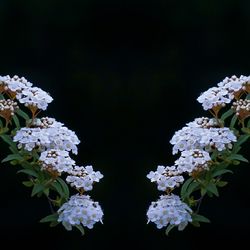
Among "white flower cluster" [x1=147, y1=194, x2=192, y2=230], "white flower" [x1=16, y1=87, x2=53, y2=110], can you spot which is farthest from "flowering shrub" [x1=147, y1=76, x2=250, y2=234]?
"white flower" [x1=16, y1=87, x2=53, y2=110]

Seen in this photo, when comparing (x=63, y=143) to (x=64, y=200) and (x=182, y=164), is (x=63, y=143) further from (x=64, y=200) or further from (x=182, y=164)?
(x=182, y=164)

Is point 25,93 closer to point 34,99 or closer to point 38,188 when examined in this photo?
point 34,99

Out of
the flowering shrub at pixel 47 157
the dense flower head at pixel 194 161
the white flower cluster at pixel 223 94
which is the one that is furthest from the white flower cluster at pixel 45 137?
the white flower cluster at pixel 223 94

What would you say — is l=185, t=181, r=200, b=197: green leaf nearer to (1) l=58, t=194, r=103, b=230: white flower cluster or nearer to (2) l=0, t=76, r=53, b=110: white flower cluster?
(1) l=58, t=194, r=103, b=230: white flower cluster

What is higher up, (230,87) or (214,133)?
(230,87)

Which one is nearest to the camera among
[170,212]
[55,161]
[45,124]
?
[55,161]

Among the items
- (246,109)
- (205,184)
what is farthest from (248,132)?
(205,184)

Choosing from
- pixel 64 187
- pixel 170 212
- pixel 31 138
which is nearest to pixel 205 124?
pixel 170 212

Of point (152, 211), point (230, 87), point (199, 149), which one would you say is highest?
point (230, 87)
